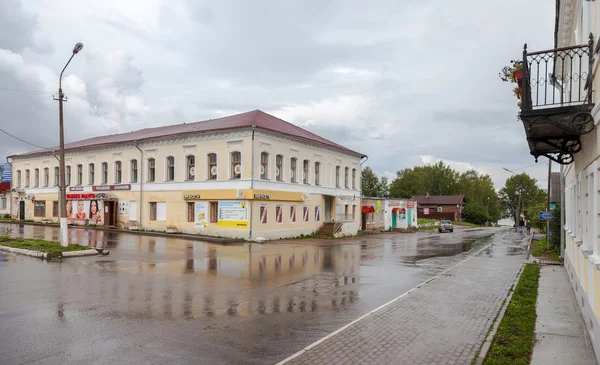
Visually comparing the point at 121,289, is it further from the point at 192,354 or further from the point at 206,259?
the point at 206,259

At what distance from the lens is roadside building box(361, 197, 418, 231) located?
43.0 metres

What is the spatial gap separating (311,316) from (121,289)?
196 inches

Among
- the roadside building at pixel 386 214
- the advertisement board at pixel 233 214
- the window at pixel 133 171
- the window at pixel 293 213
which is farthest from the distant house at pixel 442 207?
the advertisement board at pixel 233 214

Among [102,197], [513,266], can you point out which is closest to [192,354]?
[513,266]

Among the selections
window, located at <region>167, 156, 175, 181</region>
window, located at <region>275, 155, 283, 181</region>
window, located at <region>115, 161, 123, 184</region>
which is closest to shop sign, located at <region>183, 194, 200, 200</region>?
window, located at <region>167, 156, 175, 181</region>

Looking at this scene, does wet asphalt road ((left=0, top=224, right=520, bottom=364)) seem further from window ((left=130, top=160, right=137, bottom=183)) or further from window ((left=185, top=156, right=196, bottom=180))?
window ((left=130, top=160, right=137, bottom=183))

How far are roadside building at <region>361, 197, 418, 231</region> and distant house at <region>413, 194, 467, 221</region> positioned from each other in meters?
41.4

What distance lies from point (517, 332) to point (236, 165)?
23.0m

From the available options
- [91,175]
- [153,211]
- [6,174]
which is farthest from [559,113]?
[6,174]

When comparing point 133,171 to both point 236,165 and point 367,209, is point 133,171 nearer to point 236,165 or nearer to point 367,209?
point 236,165

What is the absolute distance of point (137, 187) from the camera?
34.1 metres

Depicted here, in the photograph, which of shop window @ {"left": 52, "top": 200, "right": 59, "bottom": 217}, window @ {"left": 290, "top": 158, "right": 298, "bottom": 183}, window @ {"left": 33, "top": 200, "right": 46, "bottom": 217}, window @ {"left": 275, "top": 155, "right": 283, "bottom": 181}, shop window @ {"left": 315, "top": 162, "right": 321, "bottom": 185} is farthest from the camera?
window @ {"left": 33, "top": 200, "right": 46, "bottom": 217}

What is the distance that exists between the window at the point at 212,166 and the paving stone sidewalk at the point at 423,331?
2015cm

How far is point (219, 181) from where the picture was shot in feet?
95.8
